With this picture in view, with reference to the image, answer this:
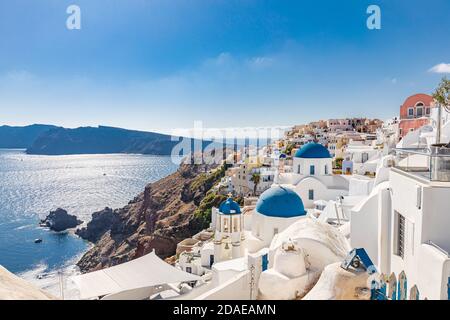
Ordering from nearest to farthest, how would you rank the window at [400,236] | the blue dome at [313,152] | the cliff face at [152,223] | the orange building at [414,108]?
the window at [400,236] → the blue dome at [313,152] → the orange building at [414,108] → the cliff face at [152,223]

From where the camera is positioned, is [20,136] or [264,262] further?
[20,136]

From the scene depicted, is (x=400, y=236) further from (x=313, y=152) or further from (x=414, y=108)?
(x=414, y=108)

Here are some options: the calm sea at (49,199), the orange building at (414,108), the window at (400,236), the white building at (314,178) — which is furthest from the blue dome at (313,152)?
the calm sea at (49,199)

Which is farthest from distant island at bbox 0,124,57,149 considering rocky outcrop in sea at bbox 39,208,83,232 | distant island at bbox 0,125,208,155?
rocky outcrop in sea at bbox 39,208,83,232

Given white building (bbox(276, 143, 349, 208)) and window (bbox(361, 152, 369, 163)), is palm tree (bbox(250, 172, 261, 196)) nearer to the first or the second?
window (bbox(361, 152, 369, 163))

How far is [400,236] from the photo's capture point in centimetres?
473

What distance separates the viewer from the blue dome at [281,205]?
12.0 meters

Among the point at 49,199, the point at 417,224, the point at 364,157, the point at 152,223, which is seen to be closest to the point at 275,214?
the point at 417,224

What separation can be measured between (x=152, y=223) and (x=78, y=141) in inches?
4296

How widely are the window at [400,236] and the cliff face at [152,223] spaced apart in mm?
28622

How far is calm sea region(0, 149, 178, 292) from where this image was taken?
39897mm

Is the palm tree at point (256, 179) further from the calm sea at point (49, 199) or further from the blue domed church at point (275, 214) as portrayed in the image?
the calm sea at point (49, 199)

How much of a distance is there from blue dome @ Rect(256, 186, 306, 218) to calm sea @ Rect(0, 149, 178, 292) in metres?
32.5

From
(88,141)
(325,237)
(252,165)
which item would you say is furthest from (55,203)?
(88,141)
